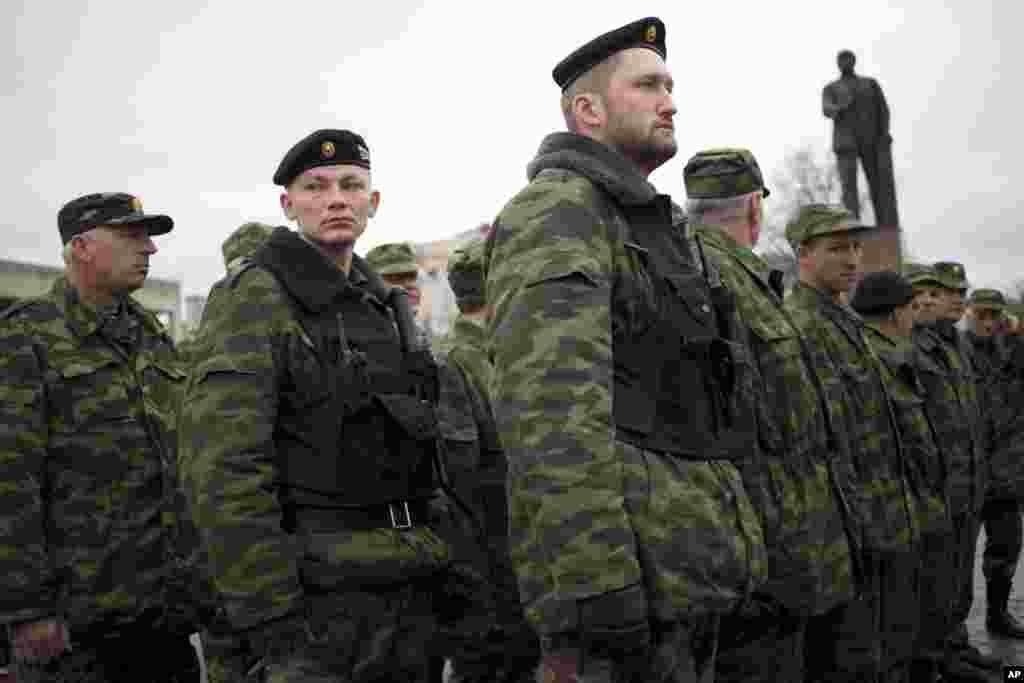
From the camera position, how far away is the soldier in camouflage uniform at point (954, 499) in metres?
5.71

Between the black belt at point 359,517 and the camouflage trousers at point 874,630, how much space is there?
188 cm

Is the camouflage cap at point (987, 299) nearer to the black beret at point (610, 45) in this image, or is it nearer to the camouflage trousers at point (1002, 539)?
the camouflage trousers at point (1002, 539)

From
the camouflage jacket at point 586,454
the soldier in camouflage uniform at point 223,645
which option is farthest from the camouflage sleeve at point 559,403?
the soldier in camouflage uniform at point 223,645

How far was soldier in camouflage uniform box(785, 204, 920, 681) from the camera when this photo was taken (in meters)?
4.39

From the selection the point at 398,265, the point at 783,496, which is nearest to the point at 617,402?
the point at 783,496

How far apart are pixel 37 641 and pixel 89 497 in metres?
0.57

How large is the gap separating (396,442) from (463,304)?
1.97 m

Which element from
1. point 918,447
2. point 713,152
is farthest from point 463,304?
point 918,447

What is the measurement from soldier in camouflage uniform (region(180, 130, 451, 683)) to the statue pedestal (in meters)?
9.45

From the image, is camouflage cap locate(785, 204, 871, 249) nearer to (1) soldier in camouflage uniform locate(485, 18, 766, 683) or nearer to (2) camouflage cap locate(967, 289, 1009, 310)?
(1) soldier in camouflage uniform locate(485, 18, 766, 683)

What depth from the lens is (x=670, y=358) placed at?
2609 millimetres

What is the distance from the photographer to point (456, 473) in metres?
4.58

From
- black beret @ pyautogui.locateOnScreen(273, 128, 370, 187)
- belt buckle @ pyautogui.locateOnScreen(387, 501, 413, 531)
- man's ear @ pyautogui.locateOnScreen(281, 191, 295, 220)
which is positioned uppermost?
black beret @ pyautogui.locateOnScreen(273, 128, 370, 187)

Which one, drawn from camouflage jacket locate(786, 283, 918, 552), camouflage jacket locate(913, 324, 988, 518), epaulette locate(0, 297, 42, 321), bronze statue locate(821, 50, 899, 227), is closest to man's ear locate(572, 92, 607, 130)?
camouflage jacket locate(786, 283, 918, 552)
